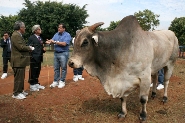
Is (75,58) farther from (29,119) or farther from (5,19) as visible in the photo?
(5,19)

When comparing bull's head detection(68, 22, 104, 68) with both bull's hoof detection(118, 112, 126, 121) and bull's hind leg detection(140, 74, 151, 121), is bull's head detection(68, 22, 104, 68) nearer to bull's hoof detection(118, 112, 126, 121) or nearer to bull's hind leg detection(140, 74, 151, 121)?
bull's hind leg detection(140, 74, 151, 121)

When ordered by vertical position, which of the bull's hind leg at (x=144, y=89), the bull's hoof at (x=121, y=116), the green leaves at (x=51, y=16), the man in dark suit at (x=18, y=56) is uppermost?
the green leaves at (x=51, y=16)

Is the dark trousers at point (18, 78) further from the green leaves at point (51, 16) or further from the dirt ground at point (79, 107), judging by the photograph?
the green leaves at point (51, 16)

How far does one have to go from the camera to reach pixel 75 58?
14.2 ft

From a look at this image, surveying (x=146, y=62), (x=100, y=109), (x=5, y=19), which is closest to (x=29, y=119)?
(x=100, y=109)

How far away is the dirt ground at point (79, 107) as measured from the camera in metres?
5.12

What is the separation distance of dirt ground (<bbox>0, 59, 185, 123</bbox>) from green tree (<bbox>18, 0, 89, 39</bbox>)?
22827 mm

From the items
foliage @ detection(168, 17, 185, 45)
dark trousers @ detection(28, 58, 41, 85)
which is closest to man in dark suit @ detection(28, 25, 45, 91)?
dark trousers @ detection(28, 58, 41, 85)

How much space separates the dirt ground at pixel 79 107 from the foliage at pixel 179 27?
54.2ft

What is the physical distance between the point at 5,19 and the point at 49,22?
12690 millimetres

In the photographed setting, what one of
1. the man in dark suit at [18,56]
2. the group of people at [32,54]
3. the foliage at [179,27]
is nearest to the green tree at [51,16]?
the foliage at [179,27]

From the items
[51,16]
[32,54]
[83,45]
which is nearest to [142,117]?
[83,45]

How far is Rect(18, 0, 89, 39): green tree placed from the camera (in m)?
29.7

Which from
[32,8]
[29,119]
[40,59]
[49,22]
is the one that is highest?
[32,8]
